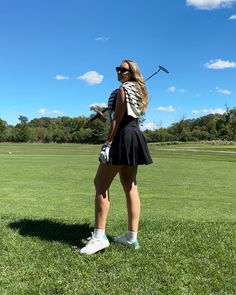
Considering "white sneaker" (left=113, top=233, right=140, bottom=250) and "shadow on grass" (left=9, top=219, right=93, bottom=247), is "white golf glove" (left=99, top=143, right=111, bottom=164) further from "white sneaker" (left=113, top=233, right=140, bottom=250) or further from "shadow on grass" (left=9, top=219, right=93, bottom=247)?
"shadow on grass" (left=9, top=219, right=93, bottom=247)

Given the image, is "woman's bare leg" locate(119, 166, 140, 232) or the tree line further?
the tree line

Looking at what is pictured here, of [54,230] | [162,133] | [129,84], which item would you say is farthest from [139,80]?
[162,133]

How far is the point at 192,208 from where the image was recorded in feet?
38.7

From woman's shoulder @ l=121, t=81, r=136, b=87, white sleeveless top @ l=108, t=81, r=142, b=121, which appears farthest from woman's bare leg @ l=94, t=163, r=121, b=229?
woman's shoulder @ l=121, t=81, r=136, b=87

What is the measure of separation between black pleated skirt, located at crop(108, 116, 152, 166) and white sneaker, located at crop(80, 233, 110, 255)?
871mm

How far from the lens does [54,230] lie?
22.0 feet

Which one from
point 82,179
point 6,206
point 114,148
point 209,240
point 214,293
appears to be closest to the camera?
point 214,293

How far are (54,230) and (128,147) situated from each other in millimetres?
1832

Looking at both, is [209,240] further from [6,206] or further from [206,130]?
[206,130]

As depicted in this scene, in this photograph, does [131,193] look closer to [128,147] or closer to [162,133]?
[128,147]

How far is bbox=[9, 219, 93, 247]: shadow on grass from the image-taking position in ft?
20.4

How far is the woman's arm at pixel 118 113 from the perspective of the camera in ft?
18.2

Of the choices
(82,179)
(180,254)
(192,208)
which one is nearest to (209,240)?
(180,254)

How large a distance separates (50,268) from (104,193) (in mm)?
1064
